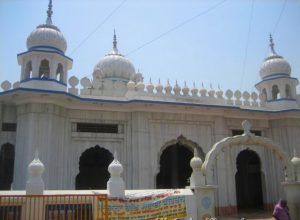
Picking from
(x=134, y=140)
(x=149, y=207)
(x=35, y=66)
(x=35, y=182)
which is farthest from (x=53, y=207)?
(x=35, y=66)

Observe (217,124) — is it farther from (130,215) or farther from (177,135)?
(130,215)

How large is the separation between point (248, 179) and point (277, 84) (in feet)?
20.0

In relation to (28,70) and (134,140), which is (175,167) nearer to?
(134,140)

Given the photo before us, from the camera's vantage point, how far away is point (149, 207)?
9.90m

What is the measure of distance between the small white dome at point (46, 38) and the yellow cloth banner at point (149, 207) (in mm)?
8362

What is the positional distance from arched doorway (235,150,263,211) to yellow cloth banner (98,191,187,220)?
11211mm

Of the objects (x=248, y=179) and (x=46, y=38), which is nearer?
(x=46, y=38)

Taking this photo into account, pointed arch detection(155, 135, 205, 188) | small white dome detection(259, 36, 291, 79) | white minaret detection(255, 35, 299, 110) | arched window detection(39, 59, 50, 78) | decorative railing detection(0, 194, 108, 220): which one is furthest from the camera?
pointed arch detection(155, 135, 205, 188)

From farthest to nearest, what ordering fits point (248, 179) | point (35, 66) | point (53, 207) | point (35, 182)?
1. point (248, 179)
2. point (35, 66)
3. point (35, 182)
4. point (53, 207)

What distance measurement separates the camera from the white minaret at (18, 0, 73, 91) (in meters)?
14.3

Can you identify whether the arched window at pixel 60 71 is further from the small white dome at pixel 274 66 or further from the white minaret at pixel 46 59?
the small white dome at pixel 274 66

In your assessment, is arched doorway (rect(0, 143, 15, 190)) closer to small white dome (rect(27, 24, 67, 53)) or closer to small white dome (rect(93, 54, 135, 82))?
small white dome (rect(27, 24, 67, 53))

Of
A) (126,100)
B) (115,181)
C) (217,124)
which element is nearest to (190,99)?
(217,124)

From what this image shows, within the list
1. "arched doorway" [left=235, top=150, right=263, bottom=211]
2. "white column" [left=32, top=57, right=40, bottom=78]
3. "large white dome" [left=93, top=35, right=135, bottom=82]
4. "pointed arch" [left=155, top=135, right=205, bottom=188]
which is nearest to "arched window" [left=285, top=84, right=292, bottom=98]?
"arched doorway" [left=235, top=150, right=263, bottom=211]
